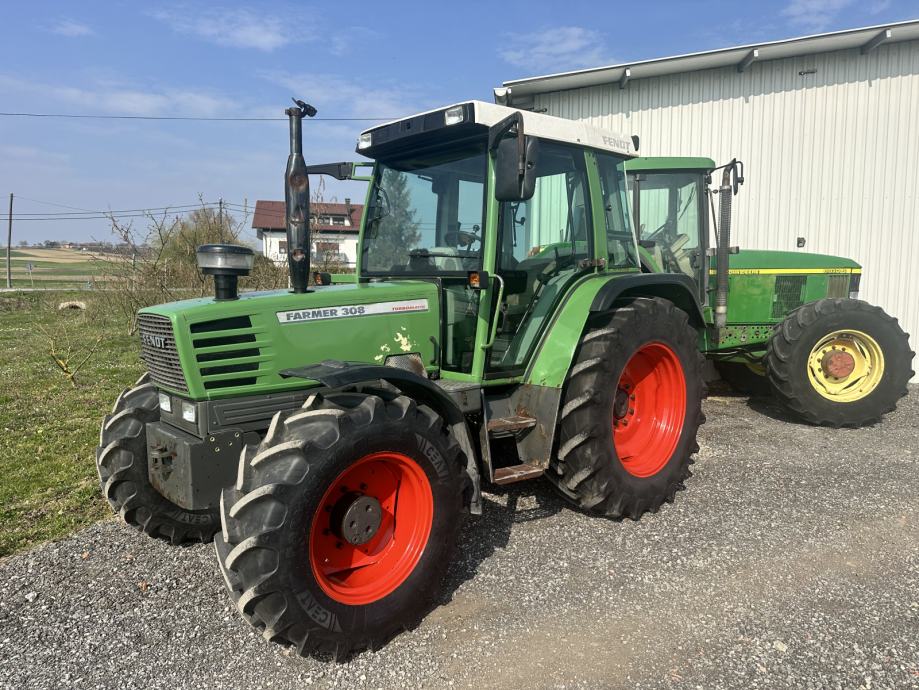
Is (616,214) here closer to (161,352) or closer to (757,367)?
(161,352)

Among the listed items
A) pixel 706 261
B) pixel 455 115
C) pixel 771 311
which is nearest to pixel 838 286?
pixel 771 311

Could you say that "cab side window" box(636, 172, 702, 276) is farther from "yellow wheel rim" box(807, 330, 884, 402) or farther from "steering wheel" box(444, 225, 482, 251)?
"steering wheel" box(444, 225, 482, 251)

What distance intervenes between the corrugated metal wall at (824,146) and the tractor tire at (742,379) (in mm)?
2509

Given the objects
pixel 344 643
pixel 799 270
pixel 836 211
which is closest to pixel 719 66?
pixel 836 211

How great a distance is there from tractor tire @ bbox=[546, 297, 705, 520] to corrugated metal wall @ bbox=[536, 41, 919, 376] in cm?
589

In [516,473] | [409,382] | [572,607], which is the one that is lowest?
[572,607]

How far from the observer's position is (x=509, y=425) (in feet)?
11.8

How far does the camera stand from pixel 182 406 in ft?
9.91

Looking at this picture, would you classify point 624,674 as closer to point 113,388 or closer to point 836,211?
point 113,388

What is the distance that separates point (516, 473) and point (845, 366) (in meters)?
4.46

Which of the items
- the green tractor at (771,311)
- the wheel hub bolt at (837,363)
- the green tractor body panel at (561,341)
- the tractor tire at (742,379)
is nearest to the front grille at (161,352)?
the green tractor body panel at (561,341)

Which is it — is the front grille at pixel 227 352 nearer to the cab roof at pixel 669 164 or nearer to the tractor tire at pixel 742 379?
the cab roof at pixel 669 164

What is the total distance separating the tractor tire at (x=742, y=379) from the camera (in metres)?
7.46

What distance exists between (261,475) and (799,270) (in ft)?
20.7
